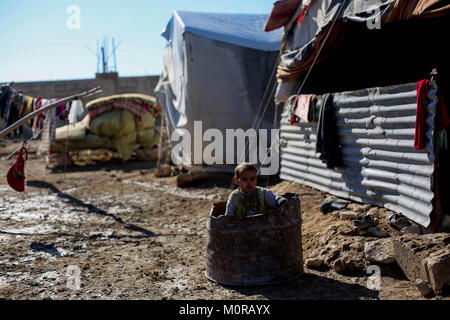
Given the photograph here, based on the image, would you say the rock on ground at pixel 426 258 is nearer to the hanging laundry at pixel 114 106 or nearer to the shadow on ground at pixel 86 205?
the shadow on ground at pixel 86 205

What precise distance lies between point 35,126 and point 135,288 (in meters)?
8.70

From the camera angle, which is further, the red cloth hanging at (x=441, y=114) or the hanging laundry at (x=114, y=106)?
the hanging laundry at (x=114, y=106)

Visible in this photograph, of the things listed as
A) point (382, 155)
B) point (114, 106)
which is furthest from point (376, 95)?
point (114, 106)

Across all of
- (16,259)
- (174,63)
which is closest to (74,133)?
(174,63)

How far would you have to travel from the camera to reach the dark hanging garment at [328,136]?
5531 mm

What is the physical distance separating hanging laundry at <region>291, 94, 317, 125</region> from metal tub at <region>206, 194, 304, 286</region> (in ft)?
9.08

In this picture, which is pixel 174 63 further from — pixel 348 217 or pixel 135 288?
pixel 135 288

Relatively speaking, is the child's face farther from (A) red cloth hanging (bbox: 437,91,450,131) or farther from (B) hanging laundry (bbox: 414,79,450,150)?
(A) red cloth hanging (bbox: 437,91,450,131)

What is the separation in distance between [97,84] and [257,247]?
53.6ft

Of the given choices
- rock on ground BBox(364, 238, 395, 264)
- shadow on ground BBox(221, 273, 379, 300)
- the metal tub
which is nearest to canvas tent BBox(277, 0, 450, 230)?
rock on ground BBox(364, 238, 395, 264)

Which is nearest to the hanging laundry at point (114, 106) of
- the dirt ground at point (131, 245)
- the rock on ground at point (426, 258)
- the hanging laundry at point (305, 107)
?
the dirt ground at point (131, 245)

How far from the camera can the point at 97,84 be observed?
60.2 ft

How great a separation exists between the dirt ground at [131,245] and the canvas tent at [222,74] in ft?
4.48

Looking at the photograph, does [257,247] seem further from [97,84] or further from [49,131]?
[97,84]
